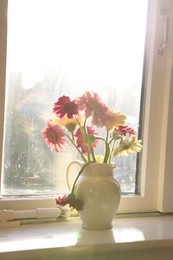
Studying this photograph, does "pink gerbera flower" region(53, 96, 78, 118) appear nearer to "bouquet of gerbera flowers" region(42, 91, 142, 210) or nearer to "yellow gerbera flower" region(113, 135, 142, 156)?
"bouquet of gerbera flowers" region(42, 91, 142, 210)

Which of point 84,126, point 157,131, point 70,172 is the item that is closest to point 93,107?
point 84,126

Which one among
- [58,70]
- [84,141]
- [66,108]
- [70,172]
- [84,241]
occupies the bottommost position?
[84,241]

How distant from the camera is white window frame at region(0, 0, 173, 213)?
138cm

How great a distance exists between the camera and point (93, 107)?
1.14 meters

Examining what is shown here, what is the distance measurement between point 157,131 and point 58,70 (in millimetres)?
419

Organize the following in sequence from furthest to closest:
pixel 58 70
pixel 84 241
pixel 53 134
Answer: pixel 58 70 < pixel 53 134 < pixel 84 241

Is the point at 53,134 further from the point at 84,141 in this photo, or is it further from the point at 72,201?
the point at 72,201

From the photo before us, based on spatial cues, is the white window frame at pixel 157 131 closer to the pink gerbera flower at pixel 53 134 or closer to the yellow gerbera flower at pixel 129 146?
the yellow gerbera flower at pixel 129 146

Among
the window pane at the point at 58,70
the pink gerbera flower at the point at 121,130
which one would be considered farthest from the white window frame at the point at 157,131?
the pink gerbera flower at the point at 121,130

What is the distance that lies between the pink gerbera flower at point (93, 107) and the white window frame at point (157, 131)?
301 millimetres

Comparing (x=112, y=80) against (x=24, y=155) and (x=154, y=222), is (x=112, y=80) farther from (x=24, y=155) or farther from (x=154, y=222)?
(x=154, y=222)

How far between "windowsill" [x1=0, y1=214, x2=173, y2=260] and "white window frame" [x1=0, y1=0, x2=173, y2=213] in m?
0.14

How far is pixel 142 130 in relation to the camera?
141 cm

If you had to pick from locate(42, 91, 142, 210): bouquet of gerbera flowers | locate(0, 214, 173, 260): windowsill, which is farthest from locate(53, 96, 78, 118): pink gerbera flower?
locate(0, 214, 173, 260): windowsill
